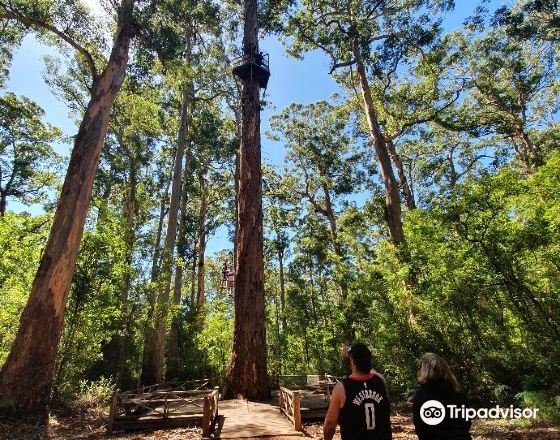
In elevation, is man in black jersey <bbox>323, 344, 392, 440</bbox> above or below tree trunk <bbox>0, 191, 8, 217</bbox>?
below

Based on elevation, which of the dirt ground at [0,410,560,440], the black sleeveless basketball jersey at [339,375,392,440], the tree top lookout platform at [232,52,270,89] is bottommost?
the dirt ground at [0,410,560,440]

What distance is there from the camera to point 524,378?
24.6ft

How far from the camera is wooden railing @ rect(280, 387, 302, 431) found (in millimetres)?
6105

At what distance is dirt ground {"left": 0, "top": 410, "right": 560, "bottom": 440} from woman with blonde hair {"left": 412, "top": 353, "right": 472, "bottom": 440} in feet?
12.3

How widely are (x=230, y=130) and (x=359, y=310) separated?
45.4ft

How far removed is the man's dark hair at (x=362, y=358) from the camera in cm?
277

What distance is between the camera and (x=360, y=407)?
8.73 ft

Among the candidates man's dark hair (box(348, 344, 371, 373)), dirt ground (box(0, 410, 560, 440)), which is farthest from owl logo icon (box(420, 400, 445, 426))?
dirt ground (box(0, 410, 560, 440))

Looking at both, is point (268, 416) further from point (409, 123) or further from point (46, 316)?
point (409, 123)

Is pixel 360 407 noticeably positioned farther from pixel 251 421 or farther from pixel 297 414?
pixel 251 421

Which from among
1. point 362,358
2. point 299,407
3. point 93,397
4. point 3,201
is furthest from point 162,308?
point 3,201

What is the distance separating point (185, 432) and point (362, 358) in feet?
18.1

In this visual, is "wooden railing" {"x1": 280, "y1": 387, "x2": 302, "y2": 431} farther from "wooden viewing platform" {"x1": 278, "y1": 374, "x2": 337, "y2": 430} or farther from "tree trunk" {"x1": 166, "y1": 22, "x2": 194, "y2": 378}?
"tree trunk" {"x1": 166, "y1": 22, "x2": 194, "y2": 378}

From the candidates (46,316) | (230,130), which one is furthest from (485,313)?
(230,130)
